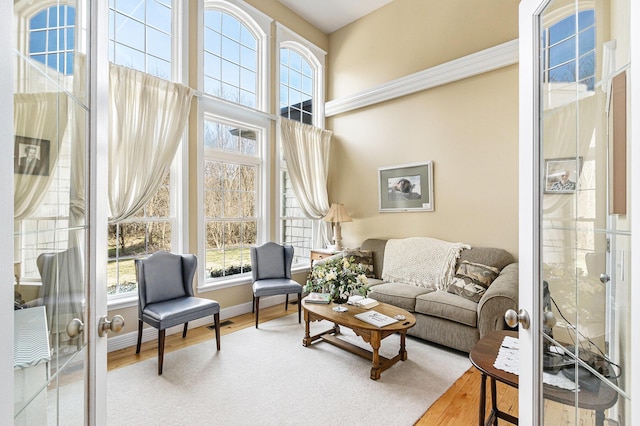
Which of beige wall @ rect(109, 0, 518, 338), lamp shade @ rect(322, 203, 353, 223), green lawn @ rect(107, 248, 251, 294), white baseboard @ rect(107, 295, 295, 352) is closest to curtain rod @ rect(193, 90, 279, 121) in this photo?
beige wall @ rect(109, 0, 518, 338)

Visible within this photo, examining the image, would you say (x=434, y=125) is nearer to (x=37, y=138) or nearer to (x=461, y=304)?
(x=461, y=304)

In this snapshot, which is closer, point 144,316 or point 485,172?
point 144,316

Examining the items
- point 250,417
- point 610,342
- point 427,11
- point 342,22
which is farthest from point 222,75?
point 610,342

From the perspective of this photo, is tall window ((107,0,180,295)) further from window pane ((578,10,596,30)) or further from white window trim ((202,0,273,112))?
window pane ((578,10,596,30))

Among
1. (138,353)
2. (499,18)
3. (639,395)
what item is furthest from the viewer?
(499,18)

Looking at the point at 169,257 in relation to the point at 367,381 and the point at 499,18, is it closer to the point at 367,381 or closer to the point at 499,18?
the point at 367,381

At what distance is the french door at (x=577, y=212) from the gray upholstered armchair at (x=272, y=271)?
275 centimetres

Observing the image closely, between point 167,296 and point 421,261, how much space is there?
9.17 ft

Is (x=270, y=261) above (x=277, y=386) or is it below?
above

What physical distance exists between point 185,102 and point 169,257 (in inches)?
64.9

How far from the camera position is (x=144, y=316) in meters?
2.70

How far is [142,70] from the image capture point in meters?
3.26

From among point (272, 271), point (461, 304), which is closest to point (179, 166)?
point (272, 271)

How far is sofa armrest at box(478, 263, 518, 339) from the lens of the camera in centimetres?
260
